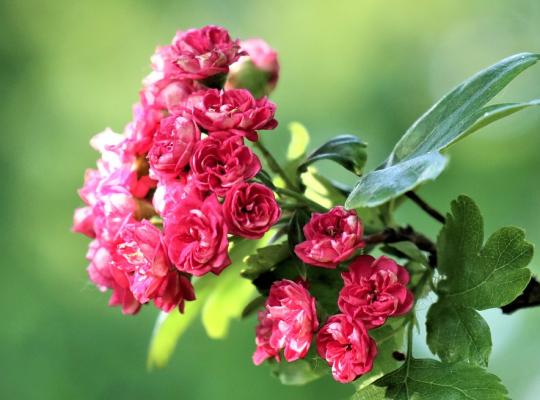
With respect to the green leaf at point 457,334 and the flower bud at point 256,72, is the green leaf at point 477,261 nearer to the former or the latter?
the green leaf at point 457,334

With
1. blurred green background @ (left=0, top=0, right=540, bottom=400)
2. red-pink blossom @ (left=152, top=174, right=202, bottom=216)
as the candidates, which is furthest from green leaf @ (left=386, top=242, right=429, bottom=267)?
blurred green background @ (left=0, top=0, right=540, bottom=400)

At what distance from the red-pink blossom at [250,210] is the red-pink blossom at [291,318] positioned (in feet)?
0.19

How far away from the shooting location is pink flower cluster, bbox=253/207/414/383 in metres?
0.77

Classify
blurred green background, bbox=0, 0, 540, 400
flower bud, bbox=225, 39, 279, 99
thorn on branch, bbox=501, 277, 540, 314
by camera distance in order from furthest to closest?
1. blurred green background, bbox=0, 0, 540, 400
2. flower bud, bbox=225, 39, 279, 99
3. thorn on branch, bbox=501, 277, 540, 314

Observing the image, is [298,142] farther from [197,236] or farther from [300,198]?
[197,236]

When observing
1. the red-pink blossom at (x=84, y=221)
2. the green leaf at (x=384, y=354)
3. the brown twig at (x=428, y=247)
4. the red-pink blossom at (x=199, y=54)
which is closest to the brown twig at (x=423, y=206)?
the brown twig at (x=428, y=247)

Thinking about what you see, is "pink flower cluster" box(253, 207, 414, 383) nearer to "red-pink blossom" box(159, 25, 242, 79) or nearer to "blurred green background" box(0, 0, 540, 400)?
"red-pink blossom" box(159, 25, 242, 79)

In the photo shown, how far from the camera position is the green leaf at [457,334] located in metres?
0.80

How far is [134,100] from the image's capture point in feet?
14.8

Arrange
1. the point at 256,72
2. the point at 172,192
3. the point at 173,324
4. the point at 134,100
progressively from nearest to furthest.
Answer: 1. the point at 172,192
2. the point at 256,72
3. the point at 173,324
4. the point at 134,100

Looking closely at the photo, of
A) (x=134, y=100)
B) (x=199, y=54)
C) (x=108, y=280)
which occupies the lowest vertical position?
(x=134, y=100)

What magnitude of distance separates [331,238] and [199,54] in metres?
0.25

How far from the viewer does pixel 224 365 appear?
356 centimetres

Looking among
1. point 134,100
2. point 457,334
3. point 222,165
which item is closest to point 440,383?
point 457,334
